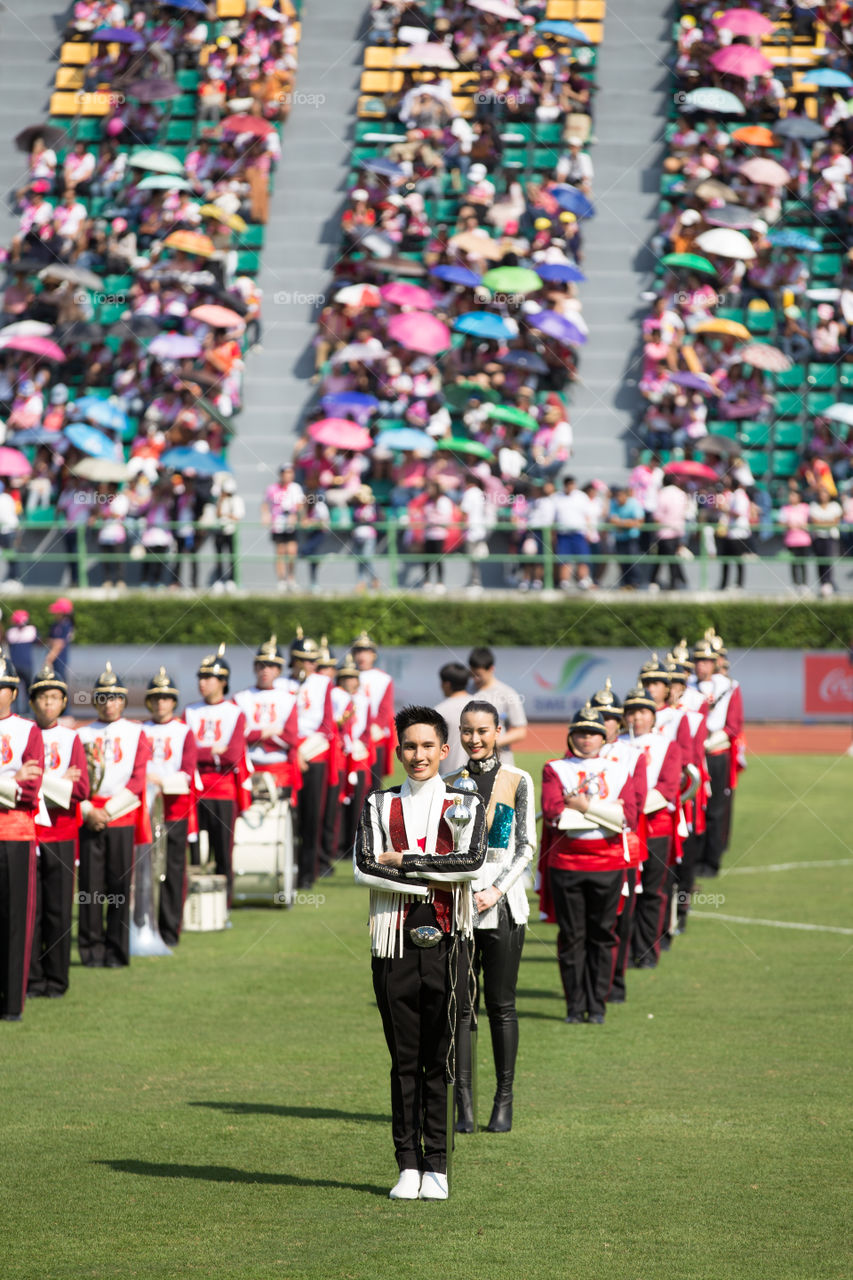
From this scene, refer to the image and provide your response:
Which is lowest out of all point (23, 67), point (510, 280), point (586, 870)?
point (586, 870)

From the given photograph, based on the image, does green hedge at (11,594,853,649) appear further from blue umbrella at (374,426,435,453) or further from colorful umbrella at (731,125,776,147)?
colorful umbrella at (731,125,776,147)

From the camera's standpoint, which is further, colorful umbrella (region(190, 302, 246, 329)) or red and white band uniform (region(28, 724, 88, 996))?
colorful umbrella (region(190, 302, 246, 329))

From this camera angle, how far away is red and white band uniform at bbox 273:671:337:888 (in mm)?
16484

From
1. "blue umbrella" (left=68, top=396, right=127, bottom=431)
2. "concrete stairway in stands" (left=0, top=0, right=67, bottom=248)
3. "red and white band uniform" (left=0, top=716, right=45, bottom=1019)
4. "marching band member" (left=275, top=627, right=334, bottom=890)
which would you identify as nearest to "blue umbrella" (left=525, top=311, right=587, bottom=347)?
Result: "blue umbrella" (left=68, top=396, right=127, bottom=431)

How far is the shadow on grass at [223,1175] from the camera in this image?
711 cm

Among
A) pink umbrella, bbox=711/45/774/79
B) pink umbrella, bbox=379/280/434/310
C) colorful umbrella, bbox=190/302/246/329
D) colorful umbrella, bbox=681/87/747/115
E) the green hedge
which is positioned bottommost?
the green hedge

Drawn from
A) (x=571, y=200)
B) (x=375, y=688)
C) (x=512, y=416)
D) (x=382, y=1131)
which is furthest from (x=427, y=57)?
(x=382, y=1131)

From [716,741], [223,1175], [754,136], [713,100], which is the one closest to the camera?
[223,1175]

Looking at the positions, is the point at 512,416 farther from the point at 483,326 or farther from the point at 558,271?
the point at 558,271

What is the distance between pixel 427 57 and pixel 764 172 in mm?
6374

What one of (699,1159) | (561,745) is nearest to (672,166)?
(561,745)

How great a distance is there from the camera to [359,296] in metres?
30.2

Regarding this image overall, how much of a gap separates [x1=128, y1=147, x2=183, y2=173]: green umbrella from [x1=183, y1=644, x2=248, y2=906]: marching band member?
1915 cm

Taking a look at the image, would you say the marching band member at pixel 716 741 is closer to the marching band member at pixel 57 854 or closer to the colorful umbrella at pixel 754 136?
the marching band member at pixel 57 854
